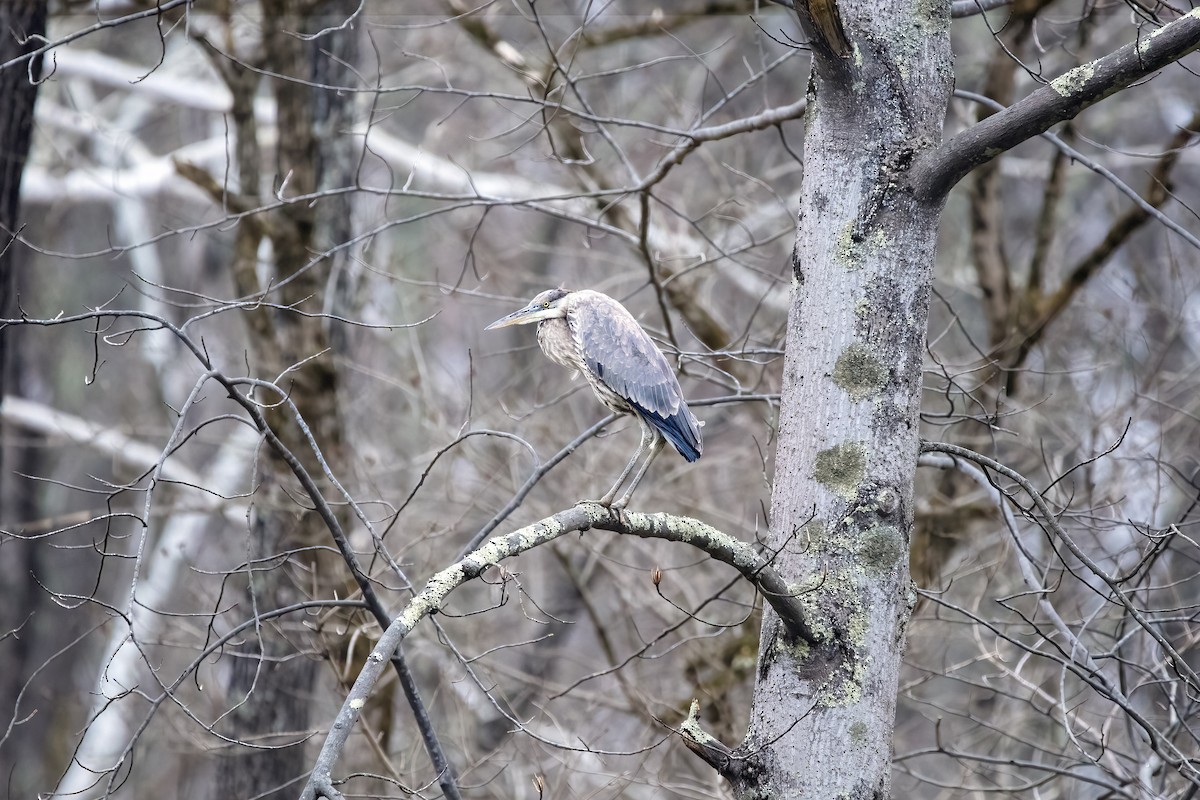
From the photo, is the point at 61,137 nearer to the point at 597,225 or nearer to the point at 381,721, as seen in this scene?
the point at 381,721

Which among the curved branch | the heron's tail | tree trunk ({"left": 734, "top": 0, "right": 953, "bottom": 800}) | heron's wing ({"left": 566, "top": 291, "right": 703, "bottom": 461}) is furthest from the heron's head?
tree trunk ({"left": 734, "top": 0, "right": 953, "bottom": 800})

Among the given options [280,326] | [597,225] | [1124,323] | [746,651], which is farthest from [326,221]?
[1124,323]

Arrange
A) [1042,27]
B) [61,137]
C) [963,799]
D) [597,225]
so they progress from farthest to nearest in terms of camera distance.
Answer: [61,137]
[1042,27]
[963,799]
[597,225]

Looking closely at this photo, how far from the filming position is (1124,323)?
6828 mm

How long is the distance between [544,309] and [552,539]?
63.8 inches

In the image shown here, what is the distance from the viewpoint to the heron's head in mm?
4387

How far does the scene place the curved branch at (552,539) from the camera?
8.05ft

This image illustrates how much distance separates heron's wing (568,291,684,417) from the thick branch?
1.18 m

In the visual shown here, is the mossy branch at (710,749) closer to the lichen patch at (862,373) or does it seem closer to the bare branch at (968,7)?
the lichen patch at (862,373)

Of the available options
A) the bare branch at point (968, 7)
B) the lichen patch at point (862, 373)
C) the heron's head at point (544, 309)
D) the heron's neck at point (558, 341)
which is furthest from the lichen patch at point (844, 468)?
the bare branch at point (968, 7)

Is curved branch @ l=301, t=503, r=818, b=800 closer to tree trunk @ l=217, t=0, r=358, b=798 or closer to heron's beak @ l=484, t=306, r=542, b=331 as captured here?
heron's beak @ l=484, t=306, r=542, b=331

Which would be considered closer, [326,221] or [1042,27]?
[326,221]

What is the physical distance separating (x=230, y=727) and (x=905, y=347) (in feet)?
17.7

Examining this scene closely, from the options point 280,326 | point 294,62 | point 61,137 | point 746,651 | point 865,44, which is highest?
point 61,137
